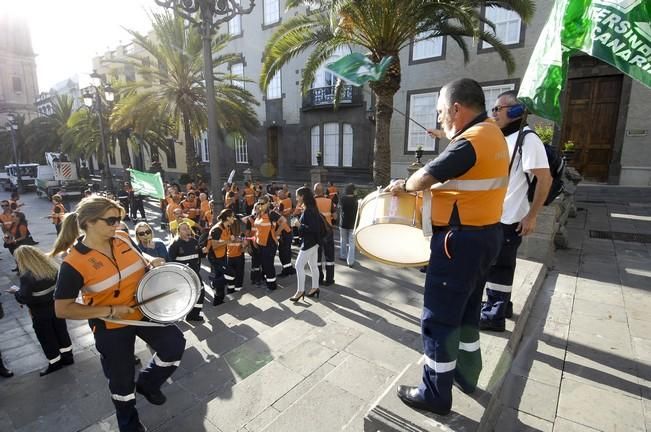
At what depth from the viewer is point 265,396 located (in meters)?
3.07

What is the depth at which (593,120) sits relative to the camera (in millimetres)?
13508

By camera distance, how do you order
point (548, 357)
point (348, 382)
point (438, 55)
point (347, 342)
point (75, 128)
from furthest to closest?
point (75, 128) → point (438, 55) → point (347, 342) → point (548, 357) → point (348, 382)

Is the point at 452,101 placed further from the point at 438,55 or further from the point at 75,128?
the point at 75,128

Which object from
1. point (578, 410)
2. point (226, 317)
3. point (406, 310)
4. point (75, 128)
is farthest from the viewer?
point (75, 128)

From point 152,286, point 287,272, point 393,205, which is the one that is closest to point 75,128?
point 287,272

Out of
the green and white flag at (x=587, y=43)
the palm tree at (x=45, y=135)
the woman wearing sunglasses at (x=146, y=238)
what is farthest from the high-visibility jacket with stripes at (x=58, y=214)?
the palm tree at (x=45, y=135)

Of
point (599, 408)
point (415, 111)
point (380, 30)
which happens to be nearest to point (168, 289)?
point (599, 408)

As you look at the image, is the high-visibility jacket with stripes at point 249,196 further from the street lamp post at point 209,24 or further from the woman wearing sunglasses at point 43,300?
the woman wearing sunglasses at point 43,300

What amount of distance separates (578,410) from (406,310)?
7.60 ft

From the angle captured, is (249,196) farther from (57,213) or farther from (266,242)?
(266,242)

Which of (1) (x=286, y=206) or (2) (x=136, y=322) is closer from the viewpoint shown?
(2) (x=136, y=322)

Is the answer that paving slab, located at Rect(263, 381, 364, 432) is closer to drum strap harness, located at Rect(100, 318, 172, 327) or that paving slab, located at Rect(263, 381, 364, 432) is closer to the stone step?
the stone step

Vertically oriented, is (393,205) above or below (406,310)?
above

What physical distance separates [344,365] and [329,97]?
59.9 ft
